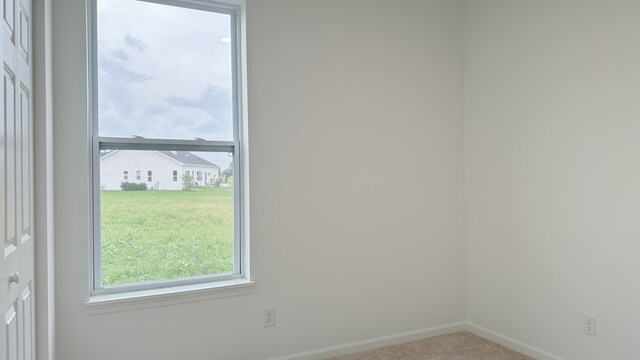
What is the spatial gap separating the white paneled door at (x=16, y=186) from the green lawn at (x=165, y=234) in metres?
0.62

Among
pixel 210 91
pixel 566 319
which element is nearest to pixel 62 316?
pixel 210 91

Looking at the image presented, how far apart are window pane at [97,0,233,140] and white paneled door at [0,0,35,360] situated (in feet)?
2.10

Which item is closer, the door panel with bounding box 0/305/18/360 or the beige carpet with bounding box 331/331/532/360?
the door panel with bounding box 0/305/18/360

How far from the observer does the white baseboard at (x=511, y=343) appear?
2840mm

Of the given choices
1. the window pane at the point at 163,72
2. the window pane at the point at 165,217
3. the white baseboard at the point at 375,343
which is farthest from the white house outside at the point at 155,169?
the white baseboard at the point at 375,343

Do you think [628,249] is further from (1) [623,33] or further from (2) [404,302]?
(2) [404,302]

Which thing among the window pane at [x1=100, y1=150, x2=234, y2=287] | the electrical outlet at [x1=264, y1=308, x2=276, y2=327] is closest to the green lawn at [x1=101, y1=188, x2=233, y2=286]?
the window pane at [x1=100, y1=150, x2=234, y2=287]

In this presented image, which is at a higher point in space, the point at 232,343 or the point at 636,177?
the point at 636,177

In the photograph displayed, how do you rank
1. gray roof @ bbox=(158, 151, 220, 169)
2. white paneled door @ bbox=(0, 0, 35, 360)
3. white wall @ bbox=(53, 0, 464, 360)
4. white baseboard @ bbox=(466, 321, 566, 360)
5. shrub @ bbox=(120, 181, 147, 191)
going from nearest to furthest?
white paneled door @ bbox=(0, 0, 35, 360), white wall @ bbox=(53, 0, 464, 360), shrub @ bbox=(120, 181, 147, 191), gray roof @ bbox=(158, 151, 220, 169), white baseboard @ bbox=(466, 321, 566, 360)

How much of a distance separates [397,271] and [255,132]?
1470mm

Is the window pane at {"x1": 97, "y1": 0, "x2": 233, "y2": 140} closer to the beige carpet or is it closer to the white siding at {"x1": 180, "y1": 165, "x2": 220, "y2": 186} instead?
the white siding at {"x1": 180, "y1": 165, "x2": 220, "y2": 186}

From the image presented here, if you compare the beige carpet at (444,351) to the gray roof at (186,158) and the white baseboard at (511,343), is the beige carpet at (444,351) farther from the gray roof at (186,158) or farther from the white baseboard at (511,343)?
the gray roof at (186,158)

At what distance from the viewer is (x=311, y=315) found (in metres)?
2.87

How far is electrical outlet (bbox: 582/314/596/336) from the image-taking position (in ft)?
8.41
